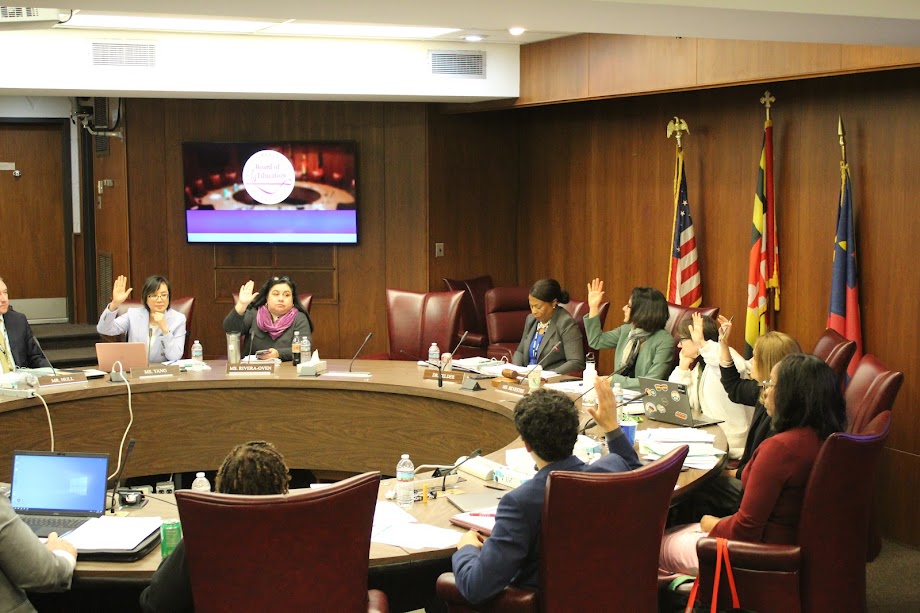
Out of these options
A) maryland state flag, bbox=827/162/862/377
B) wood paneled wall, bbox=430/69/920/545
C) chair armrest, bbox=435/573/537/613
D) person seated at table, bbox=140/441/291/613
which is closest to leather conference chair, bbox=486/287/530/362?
wood paneled wall, bbox=430/69/920/545

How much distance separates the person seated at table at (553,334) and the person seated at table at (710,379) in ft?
Answer: 3.15

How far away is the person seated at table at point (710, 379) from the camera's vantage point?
4.29m

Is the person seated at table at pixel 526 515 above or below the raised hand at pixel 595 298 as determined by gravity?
below

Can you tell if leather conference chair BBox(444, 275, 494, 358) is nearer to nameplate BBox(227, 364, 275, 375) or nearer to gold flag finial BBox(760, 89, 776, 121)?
nameplate BBox(227, 364, 275, 375)

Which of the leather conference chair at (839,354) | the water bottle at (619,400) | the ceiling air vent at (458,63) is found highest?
the ceiling air vent at (458,63)

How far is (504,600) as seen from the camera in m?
2.71

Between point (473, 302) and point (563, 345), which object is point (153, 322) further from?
point (473, 302)

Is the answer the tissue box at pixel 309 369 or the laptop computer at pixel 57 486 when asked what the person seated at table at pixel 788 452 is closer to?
the laptop computer at pixel 57 486

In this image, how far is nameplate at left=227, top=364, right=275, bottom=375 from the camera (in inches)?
210

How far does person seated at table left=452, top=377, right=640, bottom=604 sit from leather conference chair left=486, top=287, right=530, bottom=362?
4.14 m

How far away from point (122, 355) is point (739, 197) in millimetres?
3731

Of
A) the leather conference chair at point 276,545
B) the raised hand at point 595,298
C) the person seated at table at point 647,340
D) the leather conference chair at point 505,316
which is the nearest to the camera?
the leather conference chair at point 276,545

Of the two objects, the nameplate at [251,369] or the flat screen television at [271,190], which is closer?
the nameplate at [251,369]

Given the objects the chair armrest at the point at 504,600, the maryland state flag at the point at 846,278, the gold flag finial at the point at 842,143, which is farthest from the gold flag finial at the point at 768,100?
the chair armrest at the point at 504,600
